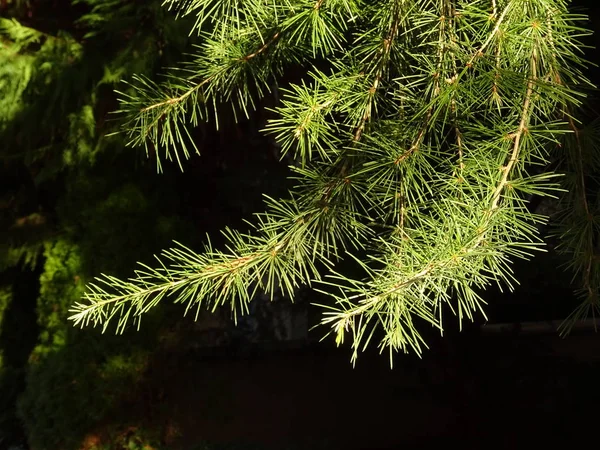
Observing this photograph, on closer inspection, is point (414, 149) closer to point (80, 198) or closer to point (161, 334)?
point (161, 334)

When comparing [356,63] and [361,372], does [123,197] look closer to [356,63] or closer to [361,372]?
[361,372]

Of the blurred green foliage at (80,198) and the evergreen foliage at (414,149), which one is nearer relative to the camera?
the evergreen foliage at (414,149)

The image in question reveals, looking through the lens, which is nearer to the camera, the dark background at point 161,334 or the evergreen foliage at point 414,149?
the evergreen foliage at point 414,149

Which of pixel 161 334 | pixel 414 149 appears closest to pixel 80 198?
pixel 161 334

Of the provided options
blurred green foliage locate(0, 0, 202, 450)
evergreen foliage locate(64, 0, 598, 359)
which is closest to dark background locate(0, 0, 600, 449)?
blurred green foliage locate(0, 0, 202, 450)

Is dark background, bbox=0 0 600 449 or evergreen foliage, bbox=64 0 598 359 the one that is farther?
dark background, bbox=0 0 600 449

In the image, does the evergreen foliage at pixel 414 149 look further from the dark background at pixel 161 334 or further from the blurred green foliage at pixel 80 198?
the blurred green foliage at pixel 80 198

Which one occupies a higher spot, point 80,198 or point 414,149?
point 80,198

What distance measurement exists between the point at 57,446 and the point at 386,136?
10.5 feet

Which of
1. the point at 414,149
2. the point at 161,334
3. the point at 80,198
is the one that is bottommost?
the point at 161,334

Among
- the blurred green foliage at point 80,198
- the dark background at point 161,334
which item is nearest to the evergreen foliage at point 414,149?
the dark background at point 161,334

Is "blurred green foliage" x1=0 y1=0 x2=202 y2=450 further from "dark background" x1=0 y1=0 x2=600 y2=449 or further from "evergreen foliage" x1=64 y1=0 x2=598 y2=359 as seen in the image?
"evergreen foliage" x1=64 y1=0 x2=598 y2=359

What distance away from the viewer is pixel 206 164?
4258mm

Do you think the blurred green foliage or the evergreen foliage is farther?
the blurred green foliage
